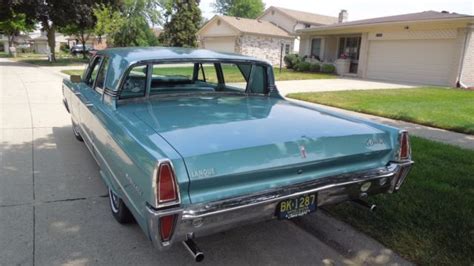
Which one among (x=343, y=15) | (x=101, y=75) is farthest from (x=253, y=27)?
(x=101, y=75)

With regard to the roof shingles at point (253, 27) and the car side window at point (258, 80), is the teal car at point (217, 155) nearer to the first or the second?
the car side window at point (258, 80)

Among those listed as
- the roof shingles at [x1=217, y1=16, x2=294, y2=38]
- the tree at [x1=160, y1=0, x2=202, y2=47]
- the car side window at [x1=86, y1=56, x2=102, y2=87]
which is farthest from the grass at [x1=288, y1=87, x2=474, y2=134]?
the tree at [x1=160, y1=0, x2=202, y2=47]

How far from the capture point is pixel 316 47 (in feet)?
87.3

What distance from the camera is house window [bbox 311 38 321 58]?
26.3 metres

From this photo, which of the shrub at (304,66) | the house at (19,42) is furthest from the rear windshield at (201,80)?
the house at (19,42)

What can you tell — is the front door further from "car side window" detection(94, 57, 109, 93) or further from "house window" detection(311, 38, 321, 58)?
"car side window" detection(94, 57, 109, 93)

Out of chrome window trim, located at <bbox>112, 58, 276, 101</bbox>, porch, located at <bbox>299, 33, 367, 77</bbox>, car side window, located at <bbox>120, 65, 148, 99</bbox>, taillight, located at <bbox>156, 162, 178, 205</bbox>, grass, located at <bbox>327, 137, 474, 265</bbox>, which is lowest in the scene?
grass, located at <bbox>327, 137, 474, 265</bbox>

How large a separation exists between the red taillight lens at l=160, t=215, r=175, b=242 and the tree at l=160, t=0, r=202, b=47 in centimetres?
4093

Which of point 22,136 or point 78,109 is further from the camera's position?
point 22,136

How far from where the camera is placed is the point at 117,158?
2854 millimetres

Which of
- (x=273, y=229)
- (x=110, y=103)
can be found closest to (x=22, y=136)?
(x=110, y=103)

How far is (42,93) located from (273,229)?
11.0 metres

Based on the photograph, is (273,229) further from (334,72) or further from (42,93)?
(334,72)

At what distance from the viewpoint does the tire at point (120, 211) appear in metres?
3.27
